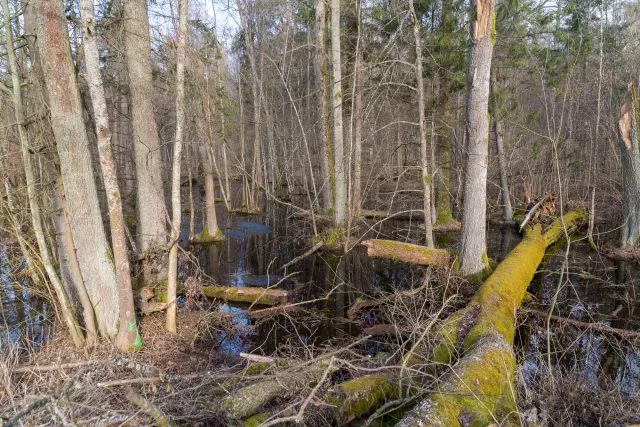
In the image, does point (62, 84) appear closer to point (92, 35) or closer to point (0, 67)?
point (92, 35)

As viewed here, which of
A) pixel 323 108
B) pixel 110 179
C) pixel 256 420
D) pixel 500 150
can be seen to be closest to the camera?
pixel 256 420


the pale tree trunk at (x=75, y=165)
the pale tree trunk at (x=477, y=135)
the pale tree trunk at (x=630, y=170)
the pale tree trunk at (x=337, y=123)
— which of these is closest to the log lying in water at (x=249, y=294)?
the pale tree trunk at (x=75, y=165)

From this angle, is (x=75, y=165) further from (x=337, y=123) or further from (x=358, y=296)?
(x=337, y=123)

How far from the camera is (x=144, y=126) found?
7176mm

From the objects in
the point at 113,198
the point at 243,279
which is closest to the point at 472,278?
the point at 243,279

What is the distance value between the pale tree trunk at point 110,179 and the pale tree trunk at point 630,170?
11.7 m

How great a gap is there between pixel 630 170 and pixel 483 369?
31.7 feet

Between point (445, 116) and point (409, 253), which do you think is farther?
point (445, 116)

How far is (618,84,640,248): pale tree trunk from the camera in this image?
389 inches

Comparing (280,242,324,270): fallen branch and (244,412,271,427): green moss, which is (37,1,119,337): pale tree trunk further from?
(280,242,324,270): fallen branch

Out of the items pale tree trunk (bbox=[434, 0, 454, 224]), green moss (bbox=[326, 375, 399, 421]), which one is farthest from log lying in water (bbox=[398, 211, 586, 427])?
pale tree trunk (bbox=[434, 0, 454, 224])

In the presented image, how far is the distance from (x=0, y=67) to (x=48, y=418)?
7.01 metres

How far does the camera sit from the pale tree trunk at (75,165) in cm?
486

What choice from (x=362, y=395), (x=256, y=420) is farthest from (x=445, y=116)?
(x=256, y=420)
